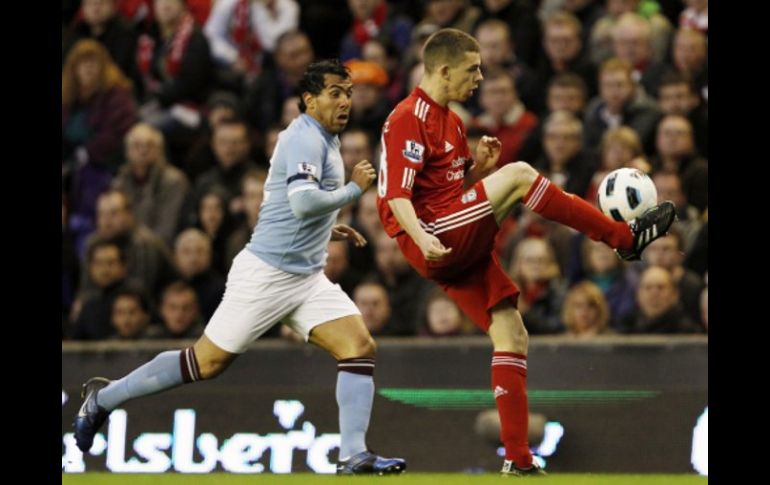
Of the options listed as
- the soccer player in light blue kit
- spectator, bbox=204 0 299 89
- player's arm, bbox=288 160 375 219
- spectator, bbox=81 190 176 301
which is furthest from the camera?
spectator, bbox=204 0 299 89

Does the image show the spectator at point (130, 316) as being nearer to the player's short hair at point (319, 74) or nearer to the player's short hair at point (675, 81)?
the player's short hair at point (675, 81)

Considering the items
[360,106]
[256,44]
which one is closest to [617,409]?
[360,106]

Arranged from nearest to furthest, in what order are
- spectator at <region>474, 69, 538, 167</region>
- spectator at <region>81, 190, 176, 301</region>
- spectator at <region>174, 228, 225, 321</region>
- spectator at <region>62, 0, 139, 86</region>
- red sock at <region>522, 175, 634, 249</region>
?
red sock at <region>522, 175, 634, 249</region> < spectator at <region>174, 228, 225, 321</region> < spectator at <region>81, 190, 176, 301</region> < spectator at <region>474, 69, 538, 167</region> < spectator at <region>62, 0, 139, 86</region>

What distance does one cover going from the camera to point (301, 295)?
840cm

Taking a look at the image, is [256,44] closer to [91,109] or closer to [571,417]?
[91,109]

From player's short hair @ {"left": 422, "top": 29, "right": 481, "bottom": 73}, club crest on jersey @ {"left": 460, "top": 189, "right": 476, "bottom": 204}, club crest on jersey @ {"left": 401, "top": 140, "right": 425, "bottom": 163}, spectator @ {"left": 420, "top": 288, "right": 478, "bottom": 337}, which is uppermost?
player's short hair @ {"left": 422, "top": 29, "right": 481, "bottom": 73}

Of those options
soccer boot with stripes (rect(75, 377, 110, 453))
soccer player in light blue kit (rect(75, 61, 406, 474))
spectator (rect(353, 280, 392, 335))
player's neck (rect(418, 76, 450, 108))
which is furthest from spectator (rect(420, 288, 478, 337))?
player's neck (rect(418, 76, 450, 108))

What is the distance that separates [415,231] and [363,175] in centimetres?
56

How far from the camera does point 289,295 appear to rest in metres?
8.38

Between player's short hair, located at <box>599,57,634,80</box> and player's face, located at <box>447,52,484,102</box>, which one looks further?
player's short hair, located at <box>599,57,634,80</box>

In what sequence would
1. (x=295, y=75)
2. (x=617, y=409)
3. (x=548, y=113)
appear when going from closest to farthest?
(x=617, y=409)
(x=548, y=113)
(x=295, y=75)

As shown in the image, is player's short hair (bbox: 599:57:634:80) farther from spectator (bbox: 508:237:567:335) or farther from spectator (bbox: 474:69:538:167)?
spectator (bbox: 508:237:567:335)

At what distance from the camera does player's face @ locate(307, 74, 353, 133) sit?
8266 mm
